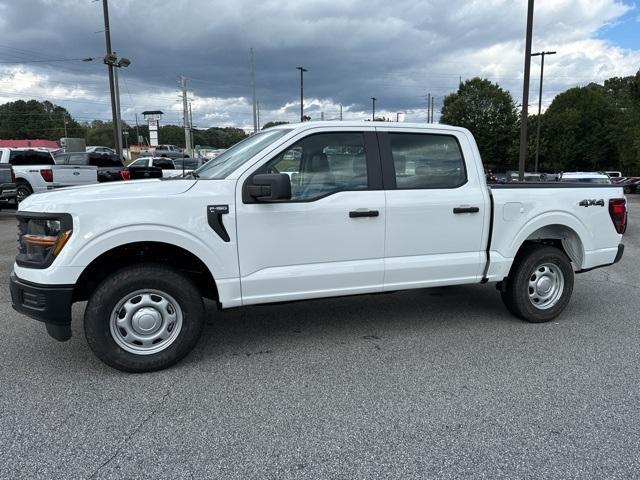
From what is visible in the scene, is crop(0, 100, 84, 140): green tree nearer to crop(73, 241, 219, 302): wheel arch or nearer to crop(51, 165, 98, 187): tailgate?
crop(51, 165, 98, 187): tailgate

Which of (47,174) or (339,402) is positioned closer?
(339,402)

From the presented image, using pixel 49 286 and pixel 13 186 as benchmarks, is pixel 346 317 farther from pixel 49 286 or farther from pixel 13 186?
pixel 13 186

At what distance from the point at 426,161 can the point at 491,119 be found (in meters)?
53.3

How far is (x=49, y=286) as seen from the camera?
11.8ft

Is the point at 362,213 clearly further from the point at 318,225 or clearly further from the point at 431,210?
the point at 431,210

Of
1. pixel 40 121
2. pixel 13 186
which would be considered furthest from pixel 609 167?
pixel 40 121

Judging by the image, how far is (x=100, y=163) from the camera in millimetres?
18625

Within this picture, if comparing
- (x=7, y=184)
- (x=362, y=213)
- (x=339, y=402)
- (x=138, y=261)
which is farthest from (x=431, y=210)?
(x=7, y=184)

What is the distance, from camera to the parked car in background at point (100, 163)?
18109 mm

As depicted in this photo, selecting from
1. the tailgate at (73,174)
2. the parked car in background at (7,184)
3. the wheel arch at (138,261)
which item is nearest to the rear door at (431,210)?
the wheel arch at (138,261)

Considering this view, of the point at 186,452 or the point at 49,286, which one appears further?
the point at 49,286

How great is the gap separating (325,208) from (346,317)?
5.41 feet

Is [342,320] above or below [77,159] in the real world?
below

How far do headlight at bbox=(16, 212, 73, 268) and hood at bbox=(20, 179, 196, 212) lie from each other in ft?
0.22
